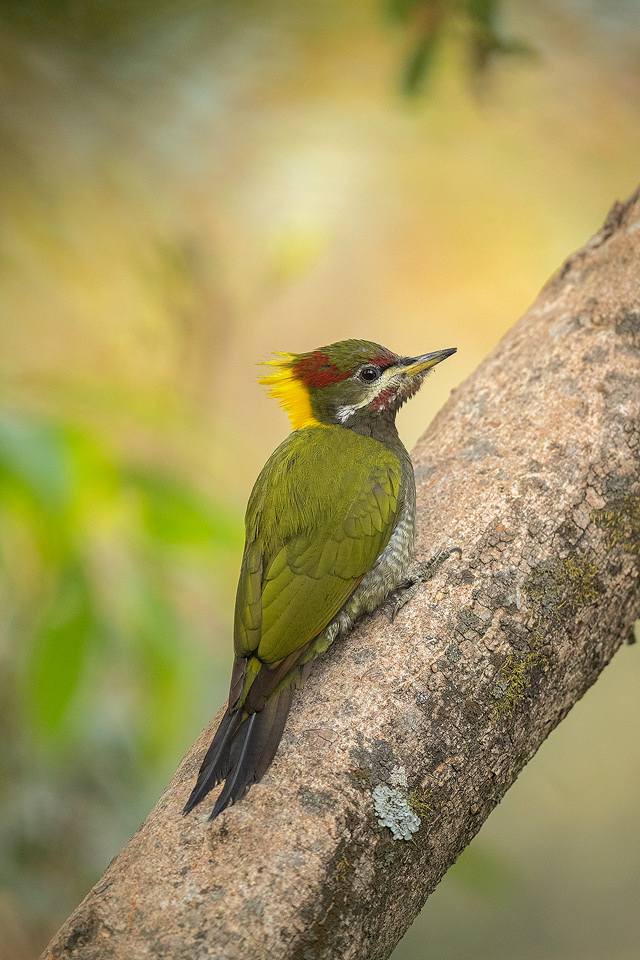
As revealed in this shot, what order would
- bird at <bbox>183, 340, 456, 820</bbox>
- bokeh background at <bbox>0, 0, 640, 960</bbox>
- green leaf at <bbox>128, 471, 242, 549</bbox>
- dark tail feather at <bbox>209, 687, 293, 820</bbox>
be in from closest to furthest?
dark tail feather at <bbox>209, 687, 293, 820</bbox> → bird at <bbox>183, 340, 456, 820</bbox> → green leaf at <bbox>128, 471, 242, 549</bbox> → bokeh background at <bbox>0, 0, 640, 960</bbox>

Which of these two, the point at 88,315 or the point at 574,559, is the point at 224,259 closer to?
the point at 88,315

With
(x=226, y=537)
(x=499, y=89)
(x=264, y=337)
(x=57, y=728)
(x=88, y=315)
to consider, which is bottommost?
(x=57, y=728)

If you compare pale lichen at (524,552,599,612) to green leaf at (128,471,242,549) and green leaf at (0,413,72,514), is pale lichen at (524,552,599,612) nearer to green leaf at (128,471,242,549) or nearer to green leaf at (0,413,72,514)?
green leaf at (128,471,242,549)

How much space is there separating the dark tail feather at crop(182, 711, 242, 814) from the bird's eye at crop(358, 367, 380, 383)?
35.2 inches

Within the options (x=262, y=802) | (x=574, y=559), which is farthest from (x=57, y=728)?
(x=574, y=559)

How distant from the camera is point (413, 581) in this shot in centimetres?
172

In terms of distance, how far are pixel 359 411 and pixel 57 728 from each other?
3.68ft

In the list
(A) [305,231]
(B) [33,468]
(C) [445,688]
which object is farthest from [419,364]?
(A) [305,231]

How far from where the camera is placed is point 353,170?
388cm

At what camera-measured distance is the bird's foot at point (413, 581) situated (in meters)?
1.69

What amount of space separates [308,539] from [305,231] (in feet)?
8.13

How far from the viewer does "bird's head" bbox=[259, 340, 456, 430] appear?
2.00 metres

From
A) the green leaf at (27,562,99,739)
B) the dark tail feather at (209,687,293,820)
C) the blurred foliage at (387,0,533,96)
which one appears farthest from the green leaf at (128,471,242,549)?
the blurred foliage at (387,0,533,96)

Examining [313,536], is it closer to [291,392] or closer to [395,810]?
[291,392]
